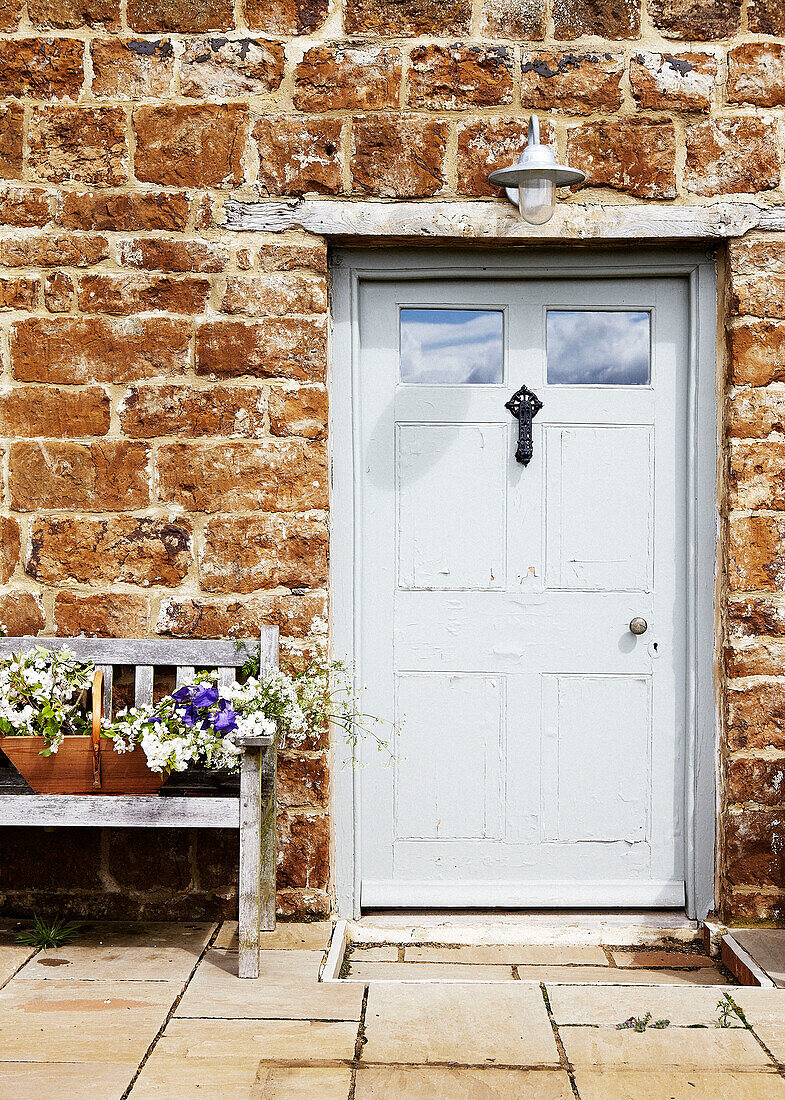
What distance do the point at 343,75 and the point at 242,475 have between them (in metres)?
1.38

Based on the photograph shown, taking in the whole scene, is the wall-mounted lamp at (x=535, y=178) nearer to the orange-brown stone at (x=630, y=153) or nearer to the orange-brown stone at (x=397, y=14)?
the orange-brown stone at (x=630, y=153)

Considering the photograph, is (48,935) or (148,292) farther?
(148,292)

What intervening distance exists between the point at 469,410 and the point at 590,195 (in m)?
0.82

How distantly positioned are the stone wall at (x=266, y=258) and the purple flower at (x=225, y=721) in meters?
0.47

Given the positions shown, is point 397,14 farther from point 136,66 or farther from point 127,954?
point 127,954

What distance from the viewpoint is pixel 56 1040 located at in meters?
2.48

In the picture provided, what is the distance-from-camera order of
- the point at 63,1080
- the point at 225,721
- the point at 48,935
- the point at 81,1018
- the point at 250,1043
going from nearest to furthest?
the point at 63,1080
the point at 250,1043
the point at 81,1018
the point at 225,721
the point at 48,935

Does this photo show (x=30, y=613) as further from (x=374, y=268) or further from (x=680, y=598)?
(x=680, y=598)

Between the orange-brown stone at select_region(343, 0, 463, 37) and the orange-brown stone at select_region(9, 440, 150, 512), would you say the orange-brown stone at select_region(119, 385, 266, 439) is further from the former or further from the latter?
the orange-brown stone at select_region(343, 0, 463, 37)

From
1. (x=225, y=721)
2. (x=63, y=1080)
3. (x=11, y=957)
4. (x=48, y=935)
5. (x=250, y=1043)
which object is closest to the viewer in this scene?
(x=63, y=1080)

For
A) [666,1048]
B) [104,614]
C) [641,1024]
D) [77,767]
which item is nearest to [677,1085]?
[666,1048]

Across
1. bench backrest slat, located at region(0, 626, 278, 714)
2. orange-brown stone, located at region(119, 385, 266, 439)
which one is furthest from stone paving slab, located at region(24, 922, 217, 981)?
orange-brown stone, located at region(119, 385, 266, 439)

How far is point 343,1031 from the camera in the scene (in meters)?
2.57

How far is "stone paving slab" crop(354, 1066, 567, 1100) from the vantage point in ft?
7.48
